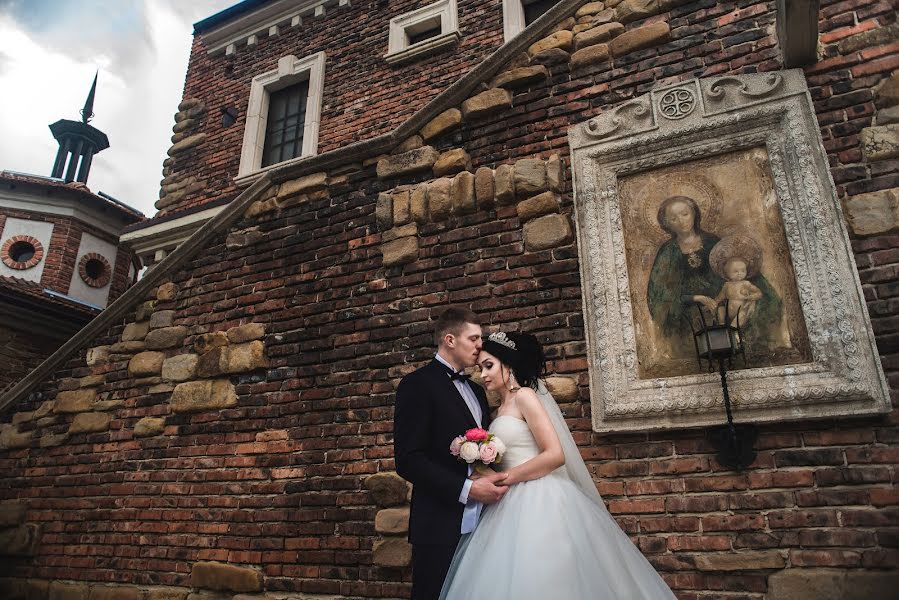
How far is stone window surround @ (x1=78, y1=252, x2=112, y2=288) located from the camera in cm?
1964

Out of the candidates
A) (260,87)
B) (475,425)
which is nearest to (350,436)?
(475,425)

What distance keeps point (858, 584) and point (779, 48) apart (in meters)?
3.49

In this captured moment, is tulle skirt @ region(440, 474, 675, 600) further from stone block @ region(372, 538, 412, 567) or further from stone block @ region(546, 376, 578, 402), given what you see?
stone block @ region(372, 538, 412, 567)

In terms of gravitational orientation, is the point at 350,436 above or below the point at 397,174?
below

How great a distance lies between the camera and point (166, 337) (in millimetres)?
5703

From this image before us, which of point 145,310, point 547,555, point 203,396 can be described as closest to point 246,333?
point 203,396

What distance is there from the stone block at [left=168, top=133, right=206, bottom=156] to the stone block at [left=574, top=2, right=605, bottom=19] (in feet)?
25.1

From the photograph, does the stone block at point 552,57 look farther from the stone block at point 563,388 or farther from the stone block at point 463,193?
the stone block at point 563,388

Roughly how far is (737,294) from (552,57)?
8.14ft

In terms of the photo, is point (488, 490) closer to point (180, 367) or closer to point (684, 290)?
point (684, 290)

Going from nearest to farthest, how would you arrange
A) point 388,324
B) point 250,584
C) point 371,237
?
point 250,584 → point 388,324 → point 371,237

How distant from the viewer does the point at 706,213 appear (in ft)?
13.2

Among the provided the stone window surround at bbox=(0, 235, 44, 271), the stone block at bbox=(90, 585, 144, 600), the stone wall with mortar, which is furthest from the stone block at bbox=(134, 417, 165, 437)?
the stone window surround at bbox=(0, 235, 44, 271)

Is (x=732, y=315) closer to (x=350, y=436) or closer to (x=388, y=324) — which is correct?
(x=388, y=324)
